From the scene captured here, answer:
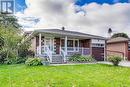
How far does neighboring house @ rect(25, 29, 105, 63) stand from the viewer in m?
20.7

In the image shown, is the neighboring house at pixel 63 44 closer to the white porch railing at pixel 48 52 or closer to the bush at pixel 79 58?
the white porch railing at pixel 48 52

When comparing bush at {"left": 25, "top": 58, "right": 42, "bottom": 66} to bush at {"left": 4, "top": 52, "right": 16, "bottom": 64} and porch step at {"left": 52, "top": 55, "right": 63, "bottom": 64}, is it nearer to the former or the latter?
porch step at {"left": 52, "top": 55, "right": 63, "bottom": 64}

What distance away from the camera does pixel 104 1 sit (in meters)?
20.9

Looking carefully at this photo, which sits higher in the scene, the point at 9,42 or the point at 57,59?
the point at 9,42

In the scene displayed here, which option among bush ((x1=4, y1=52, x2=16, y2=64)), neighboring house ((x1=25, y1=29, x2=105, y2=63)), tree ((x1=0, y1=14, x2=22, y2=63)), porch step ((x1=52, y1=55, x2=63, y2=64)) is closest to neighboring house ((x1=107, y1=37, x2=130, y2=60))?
neighboring house ((x1=25, y1=29, x2=105, y2=63))

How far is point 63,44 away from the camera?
2450 cm

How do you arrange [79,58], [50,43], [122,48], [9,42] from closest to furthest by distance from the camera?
[79,58]
[9,42]
[50,43]
[122,48]

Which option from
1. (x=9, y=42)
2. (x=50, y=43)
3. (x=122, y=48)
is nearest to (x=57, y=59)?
(x=50, y=43)

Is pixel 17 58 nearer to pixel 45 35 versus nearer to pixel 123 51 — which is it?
pixel 45 35

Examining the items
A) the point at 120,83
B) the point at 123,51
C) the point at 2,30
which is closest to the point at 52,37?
the point at 2,30

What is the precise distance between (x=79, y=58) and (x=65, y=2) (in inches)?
229

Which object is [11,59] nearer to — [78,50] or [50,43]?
[50,43]

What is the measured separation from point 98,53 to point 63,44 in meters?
4.45

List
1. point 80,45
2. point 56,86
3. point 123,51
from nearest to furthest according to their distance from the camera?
point 56,86, point 80,45, point 123,51
